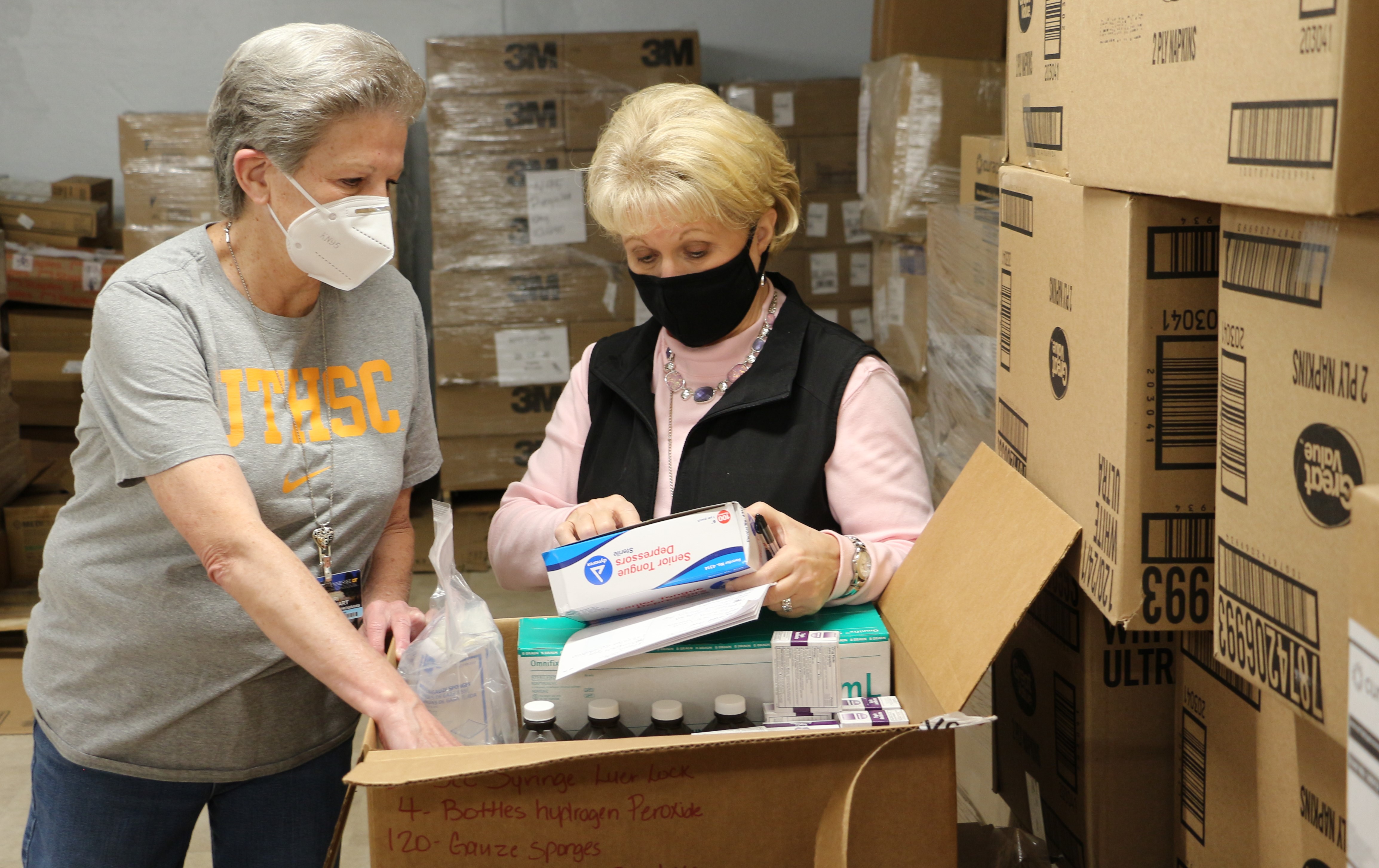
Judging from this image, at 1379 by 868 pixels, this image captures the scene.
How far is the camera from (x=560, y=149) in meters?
4.24

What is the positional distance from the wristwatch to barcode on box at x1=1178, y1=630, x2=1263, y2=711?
35 centimetres

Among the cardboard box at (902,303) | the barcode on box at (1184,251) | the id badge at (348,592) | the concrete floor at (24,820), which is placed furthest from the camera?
the cardboard box at (902,303)

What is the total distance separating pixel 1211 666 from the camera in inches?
42.7

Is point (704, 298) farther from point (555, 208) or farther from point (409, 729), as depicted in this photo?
point (555, 208)

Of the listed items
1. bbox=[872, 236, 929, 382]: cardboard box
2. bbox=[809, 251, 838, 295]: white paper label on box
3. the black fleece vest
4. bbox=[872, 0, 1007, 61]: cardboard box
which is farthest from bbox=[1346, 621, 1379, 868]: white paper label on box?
bbox=[809, 251, 838, 295]: white paper label on box

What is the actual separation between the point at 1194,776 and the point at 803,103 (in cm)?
366

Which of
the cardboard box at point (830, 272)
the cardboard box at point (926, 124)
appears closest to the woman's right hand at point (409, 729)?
the cardboard box at point (926, 124)

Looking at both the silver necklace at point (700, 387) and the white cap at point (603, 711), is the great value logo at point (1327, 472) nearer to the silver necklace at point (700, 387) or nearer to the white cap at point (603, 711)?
the white cap at point (603, 711)

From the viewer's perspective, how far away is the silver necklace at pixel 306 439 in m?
1.32

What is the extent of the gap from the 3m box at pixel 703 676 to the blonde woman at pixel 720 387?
141 millimetres

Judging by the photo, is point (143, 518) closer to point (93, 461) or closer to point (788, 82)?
point (93, 461)

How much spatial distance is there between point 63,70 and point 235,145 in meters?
4.14

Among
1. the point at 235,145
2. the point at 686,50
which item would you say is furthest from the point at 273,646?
the point at 686,50

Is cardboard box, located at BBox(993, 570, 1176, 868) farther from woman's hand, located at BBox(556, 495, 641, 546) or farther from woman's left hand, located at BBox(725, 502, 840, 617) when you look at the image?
woman's hand, located at BBox(556, 495, 641, 546)
